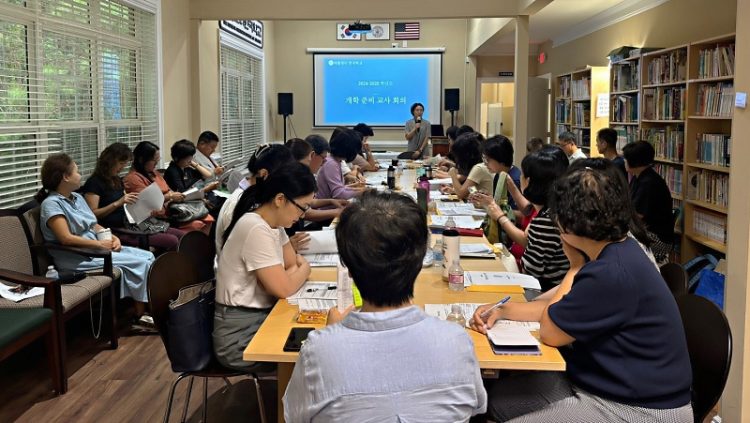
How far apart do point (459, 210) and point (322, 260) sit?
6.38ft

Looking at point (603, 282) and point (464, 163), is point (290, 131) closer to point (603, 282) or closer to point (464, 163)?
point (464, 163)

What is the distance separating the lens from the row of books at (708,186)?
5641 millimetres

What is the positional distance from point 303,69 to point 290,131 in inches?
45.7

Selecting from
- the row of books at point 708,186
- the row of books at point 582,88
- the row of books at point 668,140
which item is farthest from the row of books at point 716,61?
the row of books at point 582,88

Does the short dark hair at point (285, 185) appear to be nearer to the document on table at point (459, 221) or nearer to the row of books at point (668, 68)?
the document on table at point (459, 221)

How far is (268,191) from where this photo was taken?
2.68m

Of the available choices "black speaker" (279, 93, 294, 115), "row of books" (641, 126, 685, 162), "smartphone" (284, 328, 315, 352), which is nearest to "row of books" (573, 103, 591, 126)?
"row of books" (641, 126, 685, 162)

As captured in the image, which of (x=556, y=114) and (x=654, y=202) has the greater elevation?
(x=556, y=114)

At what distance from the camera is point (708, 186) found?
5.88 meters

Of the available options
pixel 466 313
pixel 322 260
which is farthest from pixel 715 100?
pixel 466 313

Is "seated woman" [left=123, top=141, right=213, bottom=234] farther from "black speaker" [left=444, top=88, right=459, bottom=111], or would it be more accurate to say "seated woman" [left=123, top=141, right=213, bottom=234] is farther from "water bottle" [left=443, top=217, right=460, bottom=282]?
→ "black speaker" [left=444, top=88, right=459, bottom=111]

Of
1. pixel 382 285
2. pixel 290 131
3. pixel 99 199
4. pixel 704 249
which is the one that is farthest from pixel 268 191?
pixel 290 131

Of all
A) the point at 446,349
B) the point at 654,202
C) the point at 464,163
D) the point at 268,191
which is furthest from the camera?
the point at 464,163

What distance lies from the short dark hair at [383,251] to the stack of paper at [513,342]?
67 centimetres
